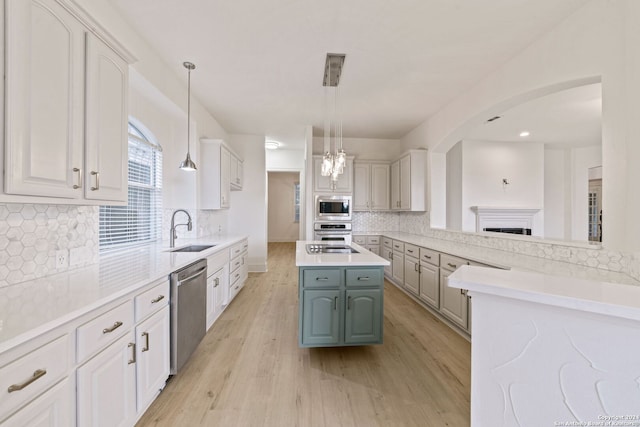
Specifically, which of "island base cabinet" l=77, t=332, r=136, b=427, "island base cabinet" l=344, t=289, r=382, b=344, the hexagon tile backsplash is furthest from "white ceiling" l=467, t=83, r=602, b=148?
the hexagon tile backsplash

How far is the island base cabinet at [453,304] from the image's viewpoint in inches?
107

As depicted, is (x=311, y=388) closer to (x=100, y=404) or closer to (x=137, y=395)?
(x=137, y=395)

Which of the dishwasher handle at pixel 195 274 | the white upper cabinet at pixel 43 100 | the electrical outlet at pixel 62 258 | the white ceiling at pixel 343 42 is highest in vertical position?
the white ceiling at pixel 343 42

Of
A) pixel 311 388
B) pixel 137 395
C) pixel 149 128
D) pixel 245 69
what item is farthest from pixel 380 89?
pixel 137 395

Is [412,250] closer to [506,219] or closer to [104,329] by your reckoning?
[506,219]

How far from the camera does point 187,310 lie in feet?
6.93

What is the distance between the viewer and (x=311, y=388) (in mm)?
1973

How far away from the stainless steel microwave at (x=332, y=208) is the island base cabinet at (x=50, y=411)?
3.96 meters

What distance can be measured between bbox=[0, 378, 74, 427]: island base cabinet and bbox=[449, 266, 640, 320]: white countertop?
1.53 meters

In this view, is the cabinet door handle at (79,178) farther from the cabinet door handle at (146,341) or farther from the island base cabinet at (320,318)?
the island base cabinet at (320,318)

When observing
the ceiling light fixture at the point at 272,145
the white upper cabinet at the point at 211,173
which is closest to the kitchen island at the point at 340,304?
the white upper cabinet at the point at 211,173

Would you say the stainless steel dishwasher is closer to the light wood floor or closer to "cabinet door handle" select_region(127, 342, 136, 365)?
the light wood floor

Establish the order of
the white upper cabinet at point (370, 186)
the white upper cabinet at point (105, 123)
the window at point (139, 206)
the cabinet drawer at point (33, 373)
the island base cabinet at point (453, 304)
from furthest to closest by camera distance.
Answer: the white upper cabinet at point (370, 186), the island base cabinet at point (453, 304), the window at point (139, 206), the white upper cabinet at point (105, 123), the cabinet drawer at point (33, 373)

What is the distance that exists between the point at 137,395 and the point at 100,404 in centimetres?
36
